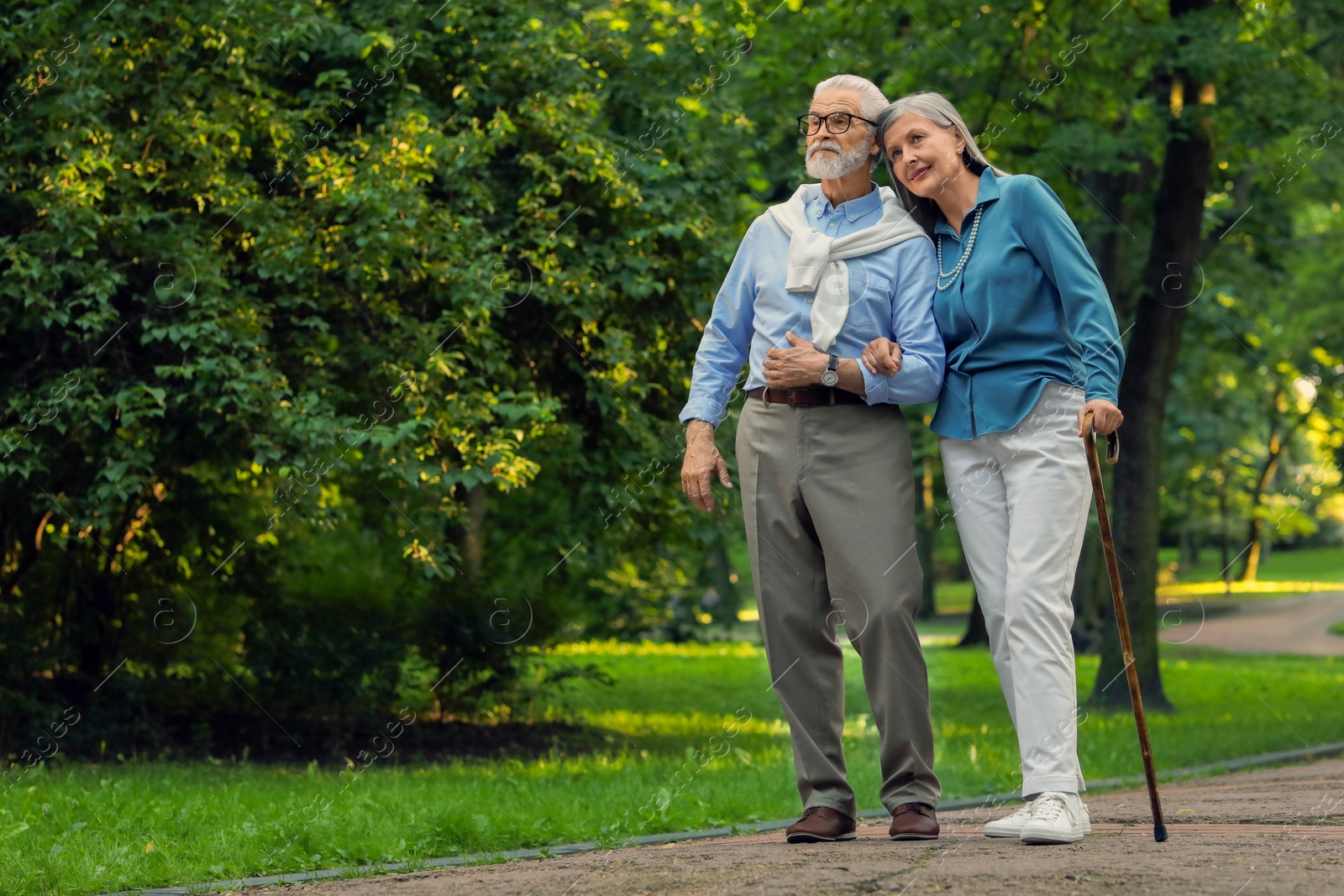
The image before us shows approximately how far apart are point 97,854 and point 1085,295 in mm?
3767

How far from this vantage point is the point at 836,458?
4.40m

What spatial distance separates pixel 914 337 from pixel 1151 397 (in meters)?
10.1

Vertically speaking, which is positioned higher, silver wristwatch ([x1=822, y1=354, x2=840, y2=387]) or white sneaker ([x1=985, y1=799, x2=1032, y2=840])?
silver wristwatch ([x1=822, y1=354, x2=840, y2=387])

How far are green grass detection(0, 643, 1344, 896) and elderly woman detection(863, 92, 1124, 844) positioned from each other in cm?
202

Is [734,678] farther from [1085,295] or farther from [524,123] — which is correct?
[1085,295]

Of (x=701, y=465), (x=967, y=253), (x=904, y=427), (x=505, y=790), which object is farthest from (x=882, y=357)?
(x=505, y=790)

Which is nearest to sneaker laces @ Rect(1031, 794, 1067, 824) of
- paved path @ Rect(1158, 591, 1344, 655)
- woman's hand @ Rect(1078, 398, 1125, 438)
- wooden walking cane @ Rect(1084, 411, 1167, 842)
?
wooden walking cane @ Rect(1084, 411, 1167, 842)

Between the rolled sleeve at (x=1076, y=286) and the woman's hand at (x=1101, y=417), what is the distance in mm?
38

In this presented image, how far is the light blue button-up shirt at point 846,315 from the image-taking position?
14.4 ft

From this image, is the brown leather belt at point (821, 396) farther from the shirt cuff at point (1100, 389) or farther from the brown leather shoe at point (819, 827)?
the brown leather shoe at point (819, 827)

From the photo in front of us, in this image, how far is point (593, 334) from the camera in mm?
9109

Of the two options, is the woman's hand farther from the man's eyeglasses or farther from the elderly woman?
the man's eyeglasses

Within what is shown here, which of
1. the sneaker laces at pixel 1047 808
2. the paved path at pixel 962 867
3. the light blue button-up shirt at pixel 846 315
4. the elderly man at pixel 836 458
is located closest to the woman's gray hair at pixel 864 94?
the elderly man at pixel 836 458

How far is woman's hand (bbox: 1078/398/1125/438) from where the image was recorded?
13.1ft
